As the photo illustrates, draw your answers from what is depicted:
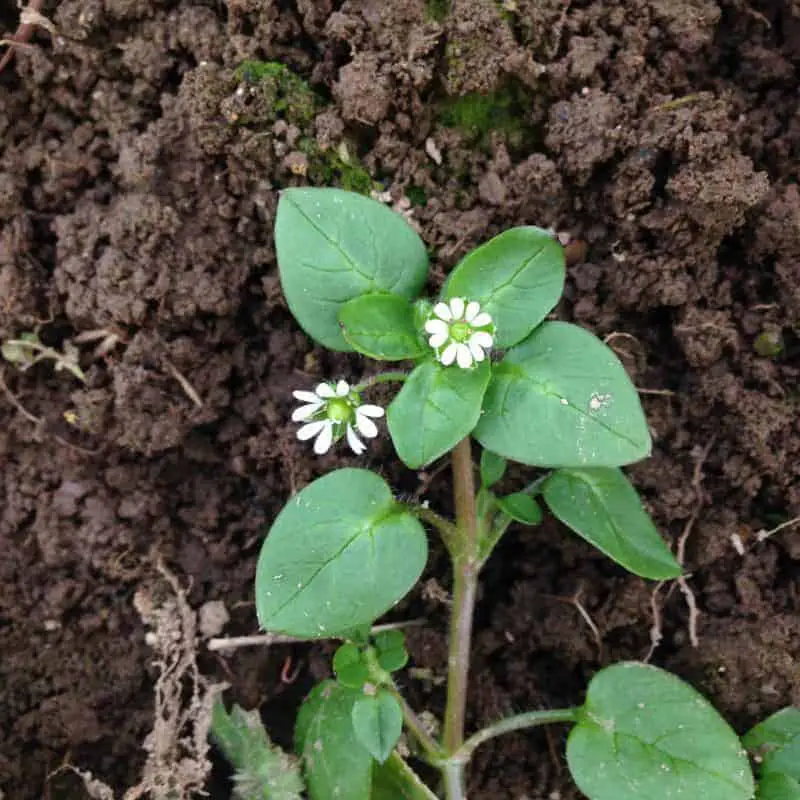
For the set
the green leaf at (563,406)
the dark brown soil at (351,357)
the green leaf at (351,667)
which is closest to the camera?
the green leaf at (563,406)

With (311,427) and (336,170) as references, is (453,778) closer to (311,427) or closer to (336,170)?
(311,427)

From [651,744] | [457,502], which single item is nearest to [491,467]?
[457,502]

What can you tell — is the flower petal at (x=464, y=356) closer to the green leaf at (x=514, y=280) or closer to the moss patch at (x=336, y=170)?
the green leaf at (x=514, y=280)

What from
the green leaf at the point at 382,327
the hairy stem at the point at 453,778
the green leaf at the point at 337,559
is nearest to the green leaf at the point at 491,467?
the green leaf at the point at 337,559

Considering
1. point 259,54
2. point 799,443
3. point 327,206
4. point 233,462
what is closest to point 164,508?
point 233,462

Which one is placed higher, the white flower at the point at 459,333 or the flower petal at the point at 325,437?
the white flower at the point at 459,333

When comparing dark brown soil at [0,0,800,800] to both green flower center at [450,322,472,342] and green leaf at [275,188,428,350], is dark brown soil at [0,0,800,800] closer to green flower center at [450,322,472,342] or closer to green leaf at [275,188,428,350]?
green leaf at [275,188,428,350]
